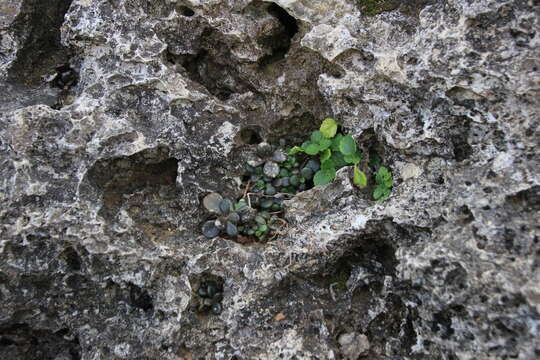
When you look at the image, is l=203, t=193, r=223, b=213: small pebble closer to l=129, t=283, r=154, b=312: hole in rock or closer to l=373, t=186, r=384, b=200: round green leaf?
l=129, t=283, r=154, b=312: hole in rock

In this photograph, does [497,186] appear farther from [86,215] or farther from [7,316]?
[7,316]

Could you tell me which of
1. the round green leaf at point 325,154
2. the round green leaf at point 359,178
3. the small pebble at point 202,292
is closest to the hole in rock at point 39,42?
the small pebble at point 202,292

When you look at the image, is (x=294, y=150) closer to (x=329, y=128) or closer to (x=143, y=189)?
(x=329, y=128)

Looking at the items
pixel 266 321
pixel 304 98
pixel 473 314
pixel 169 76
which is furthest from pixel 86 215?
pixel 473 314

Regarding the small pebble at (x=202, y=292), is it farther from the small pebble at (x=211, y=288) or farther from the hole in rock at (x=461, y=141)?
the hole in rock at (x=461, y=141)

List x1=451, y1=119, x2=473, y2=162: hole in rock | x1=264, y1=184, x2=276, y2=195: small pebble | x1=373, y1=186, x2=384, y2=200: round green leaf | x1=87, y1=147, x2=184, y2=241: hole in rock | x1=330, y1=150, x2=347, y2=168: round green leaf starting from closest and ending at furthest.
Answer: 1. x1=451, y1=119, x2=473, y2=162: hole in rock
2. x1=373, y1=186, x2=384, y2=200: round green leaf
3. x1=87, y1=147, x2=184, y2=241: hole in rock
4. x1=330, y1=150, x2=347, y2=168: round green leaf
5. x1=264, y1=184, x2=276, y2=195: small pebble

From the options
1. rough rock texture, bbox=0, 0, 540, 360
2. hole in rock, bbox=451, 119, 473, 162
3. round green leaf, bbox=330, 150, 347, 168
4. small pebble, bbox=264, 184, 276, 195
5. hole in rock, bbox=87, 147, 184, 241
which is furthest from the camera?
small pebble, bbox=264, 184, 276, 195

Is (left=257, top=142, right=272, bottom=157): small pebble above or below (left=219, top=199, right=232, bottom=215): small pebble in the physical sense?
above

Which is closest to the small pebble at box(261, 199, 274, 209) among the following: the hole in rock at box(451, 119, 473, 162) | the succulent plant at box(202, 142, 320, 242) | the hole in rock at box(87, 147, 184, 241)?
the succulent plant at box(202, 142, 320, 242)
